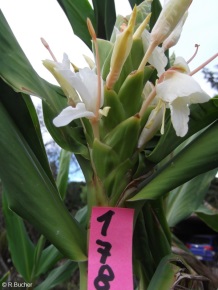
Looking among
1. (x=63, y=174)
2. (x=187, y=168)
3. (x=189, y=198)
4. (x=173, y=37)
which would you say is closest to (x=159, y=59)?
(x=173, y=37)

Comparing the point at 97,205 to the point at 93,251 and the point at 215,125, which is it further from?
the point at 215,125

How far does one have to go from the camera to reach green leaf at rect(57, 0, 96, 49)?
0.74 metres

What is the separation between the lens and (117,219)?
50 cm

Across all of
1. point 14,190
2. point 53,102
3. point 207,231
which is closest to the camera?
point 14,190

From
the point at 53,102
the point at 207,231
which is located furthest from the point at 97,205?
the point at 207,231

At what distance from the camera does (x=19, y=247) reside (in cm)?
99

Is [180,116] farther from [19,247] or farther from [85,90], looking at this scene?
[19,247]

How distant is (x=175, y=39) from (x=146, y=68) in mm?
55

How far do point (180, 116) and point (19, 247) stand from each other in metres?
0.68

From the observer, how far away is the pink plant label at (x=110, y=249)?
1.54 feet

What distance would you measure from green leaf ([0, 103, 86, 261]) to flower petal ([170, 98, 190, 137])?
179mm

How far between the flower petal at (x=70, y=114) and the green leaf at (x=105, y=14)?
0.28m

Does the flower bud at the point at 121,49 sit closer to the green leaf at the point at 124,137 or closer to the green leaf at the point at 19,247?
the green leaf at the point at 124,137

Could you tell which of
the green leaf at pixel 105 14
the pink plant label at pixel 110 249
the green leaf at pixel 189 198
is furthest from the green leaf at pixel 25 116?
the green leaf at pixel 189 198
